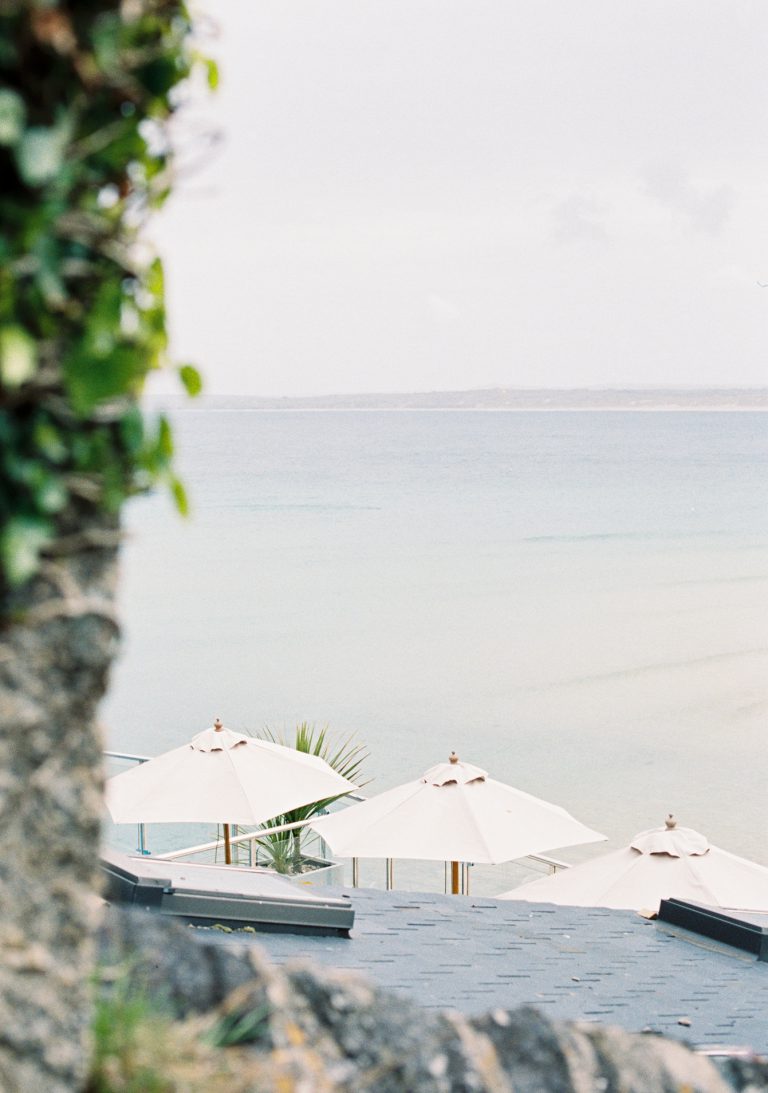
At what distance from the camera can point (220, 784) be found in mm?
13359

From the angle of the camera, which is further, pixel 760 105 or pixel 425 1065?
pixel 760 105

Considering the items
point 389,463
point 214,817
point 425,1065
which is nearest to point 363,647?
point 214,817

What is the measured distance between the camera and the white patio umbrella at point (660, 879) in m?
10.2

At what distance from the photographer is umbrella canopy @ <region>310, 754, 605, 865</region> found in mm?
11719

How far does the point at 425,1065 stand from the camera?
2.34 metres

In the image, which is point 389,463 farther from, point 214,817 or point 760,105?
point 214,817

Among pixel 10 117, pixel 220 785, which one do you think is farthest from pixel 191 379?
pixel 220 785

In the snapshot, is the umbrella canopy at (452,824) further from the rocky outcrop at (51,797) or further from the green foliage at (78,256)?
the green foliage at (78,256)

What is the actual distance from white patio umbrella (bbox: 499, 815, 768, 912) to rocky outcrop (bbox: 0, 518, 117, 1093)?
8.55m

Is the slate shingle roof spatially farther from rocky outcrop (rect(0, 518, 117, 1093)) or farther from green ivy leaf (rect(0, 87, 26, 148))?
green ivy leaf (rect(0, 87, 26, 148))

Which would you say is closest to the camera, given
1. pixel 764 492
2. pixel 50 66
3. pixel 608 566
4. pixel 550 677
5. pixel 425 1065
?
pixel 50 66

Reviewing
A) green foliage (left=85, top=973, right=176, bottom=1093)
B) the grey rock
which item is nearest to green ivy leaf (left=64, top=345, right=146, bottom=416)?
green foliage (left=85, top=973, right=176, bottom=1093)

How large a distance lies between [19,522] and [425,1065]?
4.28ft

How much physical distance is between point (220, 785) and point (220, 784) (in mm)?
17
